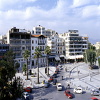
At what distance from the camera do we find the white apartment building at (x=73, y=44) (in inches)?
3922

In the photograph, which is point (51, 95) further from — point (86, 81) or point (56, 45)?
point (56, 45)

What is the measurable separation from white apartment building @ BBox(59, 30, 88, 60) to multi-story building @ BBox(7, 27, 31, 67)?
1073 inches

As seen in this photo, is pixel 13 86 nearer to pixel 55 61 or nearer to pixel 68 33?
pixel 55 61

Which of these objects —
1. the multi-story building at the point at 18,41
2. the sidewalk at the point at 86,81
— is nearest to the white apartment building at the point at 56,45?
the multi-story building at the point at 18,41

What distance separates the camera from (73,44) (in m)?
100

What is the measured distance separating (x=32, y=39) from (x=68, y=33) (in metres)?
26.3

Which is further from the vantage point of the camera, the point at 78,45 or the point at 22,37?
the point at 78,45

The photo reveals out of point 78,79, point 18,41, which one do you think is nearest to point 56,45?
point 18,41

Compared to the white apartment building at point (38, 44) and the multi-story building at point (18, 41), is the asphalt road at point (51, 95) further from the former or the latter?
the white apartment building at point (38, 44)

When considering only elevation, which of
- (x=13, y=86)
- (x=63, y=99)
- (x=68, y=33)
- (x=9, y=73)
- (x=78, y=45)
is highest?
(x=68, y=33)

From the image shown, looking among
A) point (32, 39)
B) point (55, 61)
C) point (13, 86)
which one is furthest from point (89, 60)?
point (13, 86)

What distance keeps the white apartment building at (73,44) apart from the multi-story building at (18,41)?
2726 centimetres

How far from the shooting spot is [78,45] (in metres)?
102

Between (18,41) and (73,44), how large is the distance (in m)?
35.9
